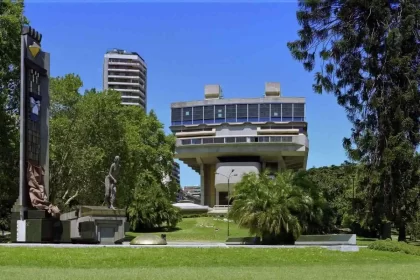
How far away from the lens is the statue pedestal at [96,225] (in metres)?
24.3

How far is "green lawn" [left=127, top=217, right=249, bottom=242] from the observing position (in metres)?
50.2

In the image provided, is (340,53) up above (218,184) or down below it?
above

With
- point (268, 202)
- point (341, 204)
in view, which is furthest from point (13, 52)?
point (341, 204)

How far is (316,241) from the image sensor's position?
89.2 ft

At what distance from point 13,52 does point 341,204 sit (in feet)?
152

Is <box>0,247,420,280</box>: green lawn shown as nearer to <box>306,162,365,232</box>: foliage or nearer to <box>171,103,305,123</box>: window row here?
<box>306,162,365,232</box>: foliage

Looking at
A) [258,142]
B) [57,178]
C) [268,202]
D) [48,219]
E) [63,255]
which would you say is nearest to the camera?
[63,255]

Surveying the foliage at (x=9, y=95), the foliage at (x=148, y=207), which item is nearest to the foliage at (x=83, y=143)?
the foliage at (x=9, y=95)

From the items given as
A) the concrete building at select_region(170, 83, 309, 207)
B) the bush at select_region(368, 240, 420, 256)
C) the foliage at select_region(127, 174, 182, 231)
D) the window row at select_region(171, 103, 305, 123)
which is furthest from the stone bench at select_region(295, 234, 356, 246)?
the window row at select_region(171, 103, 305, 123)

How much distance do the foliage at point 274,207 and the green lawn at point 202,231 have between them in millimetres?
16407

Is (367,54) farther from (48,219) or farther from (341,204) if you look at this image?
(341,204)

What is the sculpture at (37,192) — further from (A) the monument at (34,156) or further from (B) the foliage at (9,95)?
(B) the foliage at (9,95)

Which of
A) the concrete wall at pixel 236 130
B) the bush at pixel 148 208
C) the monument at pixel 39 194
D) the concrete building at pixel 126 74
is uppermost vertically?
the concrete building at pixel 126 74

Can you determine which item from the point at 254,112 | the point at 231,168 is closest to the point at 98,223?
the point at 231,168
